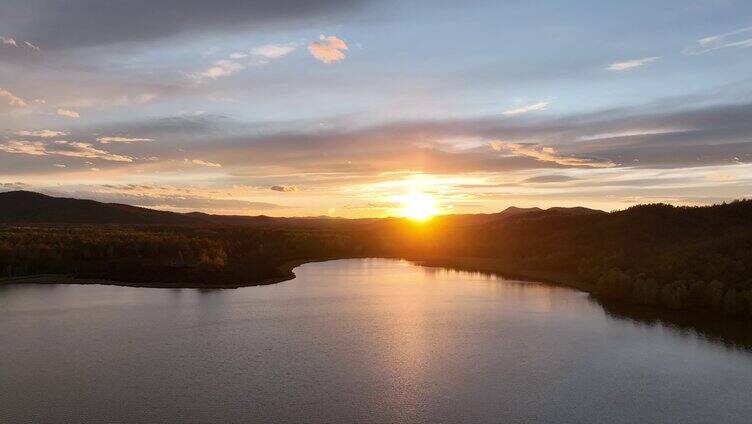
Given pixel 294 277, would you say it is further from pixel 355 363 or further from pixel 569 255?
pixel 355 363

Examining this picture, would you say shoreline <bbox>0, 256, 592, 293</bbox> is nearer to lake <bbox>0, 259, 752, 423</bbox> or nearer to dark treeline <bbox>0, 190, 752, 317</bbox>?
dark treeline <bbox>0, 190, 752, 317</bbox>

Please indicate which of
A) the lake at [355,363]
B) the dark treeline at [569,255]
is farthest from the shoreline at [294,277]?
the lake at [355,363]

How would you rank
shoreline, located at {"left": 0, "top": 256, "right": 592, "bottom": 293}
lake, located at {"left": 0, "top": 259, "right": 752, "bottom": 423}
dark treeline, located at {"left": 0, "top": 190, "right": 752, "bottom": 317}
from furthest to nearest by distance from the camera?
shoreline, located at {"left": 0, "top": 256, "right": 592, "bottom": 293} < dark treeline, located at {"left": 0, "top": 190, "right": 752, "bottom": 317} < lake, located at {"left": 0, "top": 259, "right": 752, "bottom": 423}

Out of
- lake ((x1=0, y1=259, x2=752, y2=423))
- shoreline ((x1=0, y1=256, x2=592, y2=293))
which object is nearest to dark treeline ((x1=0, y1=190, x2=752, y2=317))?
shoreline ((x1=0, y1=256, x2=592, y2=293))

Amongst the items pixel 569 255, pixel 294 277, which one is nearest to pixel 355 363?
pixel 294 277

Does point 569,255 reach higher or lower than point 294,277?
higher

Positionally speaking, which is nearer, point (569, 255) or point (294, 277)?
point (294, 277)
